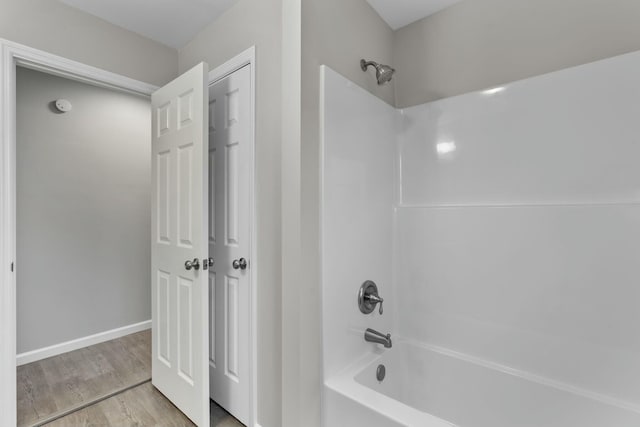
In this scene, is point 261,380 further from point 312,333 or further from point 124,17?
point 124,17

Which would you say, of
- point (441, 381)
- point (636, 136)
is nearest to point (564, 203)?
point (636, 136)

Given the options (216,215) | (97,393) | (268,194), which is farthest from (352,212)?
(97,393)

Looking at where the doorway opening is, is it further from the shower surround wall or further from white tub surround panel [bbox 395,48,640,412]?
white tub surround panel [bbox 395,48,640,412]

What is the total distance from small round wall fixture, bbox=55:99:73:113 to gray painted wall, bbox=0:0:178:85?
1012 millimetres

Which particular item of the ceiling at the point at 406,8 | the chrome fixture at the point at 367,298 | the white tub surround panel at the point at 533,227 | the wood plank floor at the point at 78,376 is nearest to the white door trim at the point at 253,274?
the chrome fixture at the point at 367,298

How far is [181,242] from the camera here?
1.85m

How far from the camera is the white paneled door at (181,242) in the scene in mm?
1680

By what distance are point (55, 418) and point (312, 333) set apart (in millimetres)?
1729

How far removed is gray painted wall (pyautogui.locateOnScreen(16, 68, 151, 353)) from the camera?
2.49 m

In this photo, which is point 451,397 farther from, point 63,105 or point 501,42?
point 63,105

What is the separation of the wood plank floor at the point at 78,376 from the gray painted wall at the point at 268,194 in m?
1.24

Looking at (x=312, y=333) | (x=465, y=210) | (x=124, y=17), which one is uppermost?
(x=124, y=17)

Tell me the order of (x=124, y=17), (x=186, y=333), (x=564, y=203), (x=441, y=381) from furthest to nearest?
(x=124, y=17) → (x=186, y=333) → (x=441, y=381) → (x=564, y=203)

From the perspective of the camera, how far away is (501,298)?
62.1 inches
